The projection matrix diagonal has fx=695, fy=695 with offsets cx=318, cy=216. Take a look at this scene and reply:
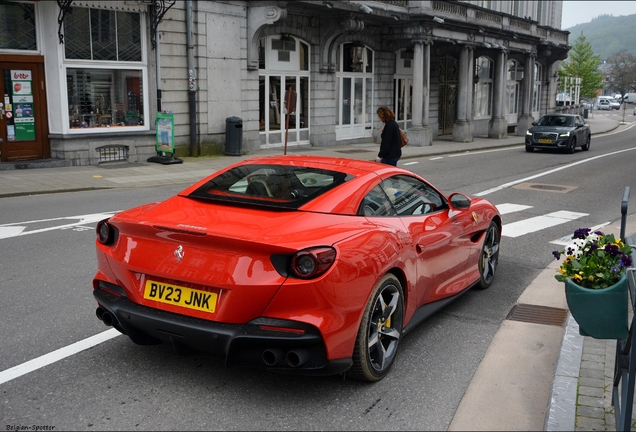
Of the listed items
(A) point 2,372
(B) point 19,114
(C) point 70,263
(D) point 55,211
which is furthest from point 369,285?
(B) point 19,114

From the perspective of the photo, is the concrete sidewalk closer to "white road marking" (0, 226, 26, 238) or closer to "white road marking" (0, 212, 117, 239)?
"white road marking" (0, 212, 117, 239)

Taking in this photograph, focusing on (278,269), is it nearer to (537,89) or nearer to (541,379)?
(541,379)

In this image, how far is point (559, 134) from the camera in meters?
27.0

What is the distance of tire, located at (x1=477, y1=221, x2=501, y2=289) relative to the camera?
715 cm

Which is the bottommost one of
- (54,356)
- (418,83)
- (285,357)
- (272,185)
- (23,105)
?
(54,356)

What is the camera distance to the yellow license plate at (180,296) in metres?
4.25

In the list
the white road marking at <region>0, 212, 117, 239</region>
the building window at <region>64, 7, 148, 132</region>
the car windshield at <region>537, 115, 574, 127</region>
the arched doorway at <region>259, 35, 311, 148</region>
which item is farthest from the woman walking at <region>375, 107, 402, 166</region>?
the car windshield at <region>537, 115, 574, 127</region>

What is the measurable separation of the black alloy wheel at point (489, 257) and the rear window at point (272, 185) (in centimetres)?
250

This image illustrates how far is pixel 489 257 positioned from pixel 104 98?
47.4 ft

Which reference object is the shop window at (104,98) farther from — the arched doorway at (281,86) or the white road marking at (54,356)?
the white road marking at (54,356)

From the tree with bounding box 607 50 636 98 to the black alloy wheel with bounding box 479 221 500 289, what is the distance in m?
156

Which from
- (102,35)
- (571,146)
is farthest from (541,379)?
(571,146)

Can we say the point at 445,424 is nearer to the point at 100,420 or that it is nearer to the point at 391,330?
the point at 391,330

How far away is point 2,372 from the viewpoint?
4746 millimetres
